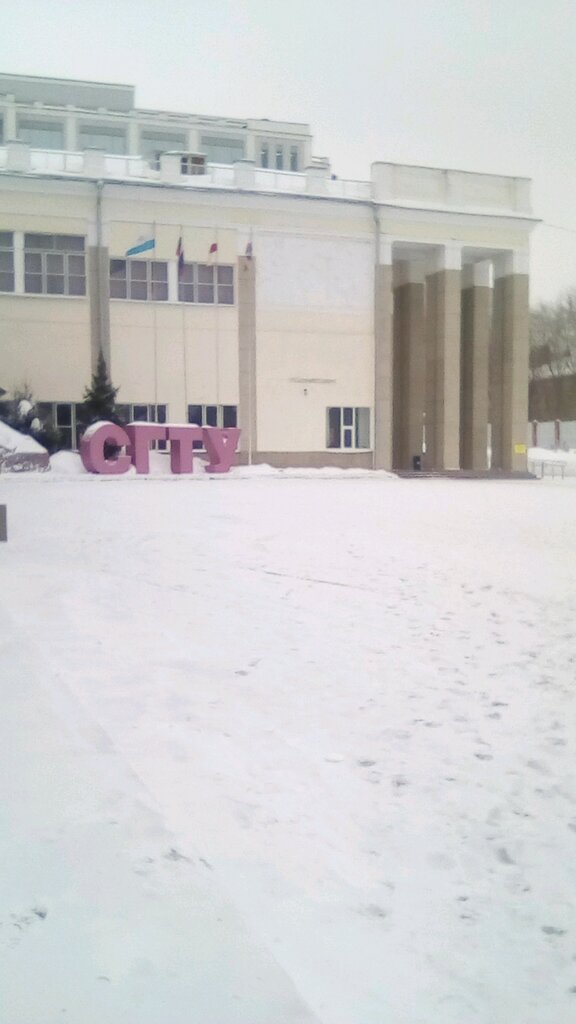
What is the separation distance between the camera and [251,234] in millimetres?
35719

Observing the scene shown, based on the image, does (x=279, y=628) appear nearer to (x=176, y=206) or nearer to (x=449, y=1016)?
(x=449, y=1016)

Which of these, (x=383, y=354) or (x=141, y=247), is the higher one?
(x=141, y=247)

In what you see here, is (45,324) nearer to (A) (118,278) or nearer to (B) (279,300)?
(A) (118,278)

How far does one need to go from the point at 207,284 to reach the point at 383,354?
746 cm

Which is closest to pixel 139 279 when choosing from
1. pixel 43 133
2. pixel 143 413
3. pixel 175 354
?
pixel 175 354

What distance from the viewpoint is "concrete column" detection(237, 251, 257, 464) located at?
35.9m

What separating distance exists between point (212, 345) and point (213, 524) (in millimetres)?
21260

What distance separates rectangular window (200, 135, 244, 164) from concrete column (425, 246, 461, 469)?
2304cm

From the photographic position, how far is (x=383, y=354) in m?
37.6

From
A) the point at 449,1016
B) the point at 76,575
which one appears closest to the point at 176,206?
the point at 76,575

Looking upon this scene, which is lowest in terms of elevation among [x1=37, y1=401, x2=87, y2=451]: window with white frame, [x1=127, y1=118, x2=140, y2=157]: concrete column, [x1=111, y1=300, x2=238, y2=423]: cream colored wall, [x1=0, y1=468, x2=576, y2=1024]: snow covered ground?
[x1=0, y1=468, x2=576, y2=1024]: snow covered ground

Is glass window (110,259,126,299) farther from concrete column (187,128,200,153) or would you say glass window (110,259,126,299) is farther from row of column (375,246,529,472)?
concrete column (187,128,200,153)

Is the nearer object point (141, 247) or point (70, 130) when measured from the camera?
point (141, 247)

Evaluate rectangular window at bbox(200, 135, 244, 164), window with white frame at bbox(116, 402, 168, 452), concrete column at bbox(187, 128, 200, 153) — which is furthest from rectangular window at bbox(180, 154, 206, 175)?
rectangular window at bbox(200, 135, 244, 164)
